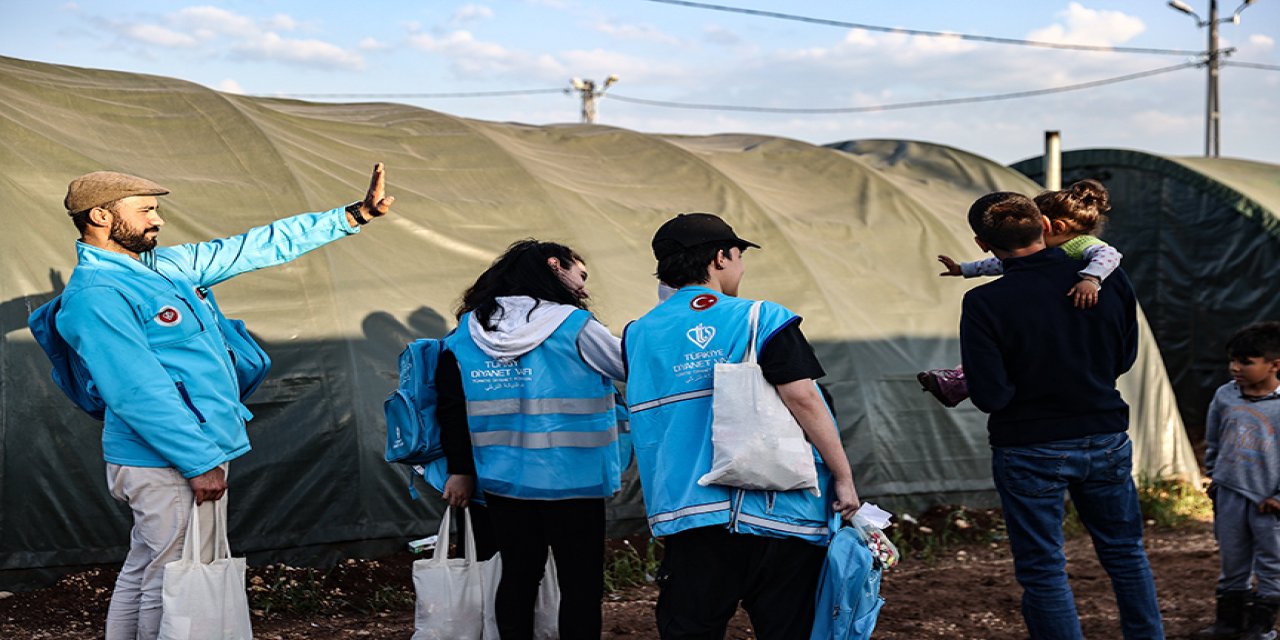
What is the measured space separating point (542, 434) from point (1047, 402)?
169 cm

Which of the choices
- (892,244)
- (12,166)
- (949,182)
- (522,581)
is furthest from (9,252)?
(949,182)

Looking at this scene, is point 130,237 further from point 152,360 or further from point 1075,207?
point 1075,207

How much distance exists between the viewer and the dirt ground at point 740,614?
5.69m

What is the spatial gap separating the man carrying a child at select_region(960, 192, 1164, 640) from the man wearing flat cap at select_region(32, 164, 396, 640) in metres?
2.47

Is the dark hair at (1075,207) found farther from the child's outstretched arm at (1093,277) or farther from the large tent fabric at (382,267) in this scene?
the large tent fabric at (382,267)

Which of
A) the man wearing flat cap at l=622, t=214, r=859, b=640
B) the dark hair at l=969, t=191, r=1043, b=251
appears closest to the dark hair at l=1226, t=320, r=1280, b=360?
the dark hair at l=969, t=191, r=1043, b=251

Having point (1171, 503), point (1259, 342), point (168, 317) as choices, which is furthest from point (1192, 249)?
point (168, 317)

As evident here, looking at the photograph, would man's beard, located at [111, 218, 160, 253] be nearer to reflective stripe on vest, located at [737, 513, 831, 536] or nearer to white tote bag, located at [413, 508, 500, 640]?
white tote bag, located at [413, 508, 500, 640]

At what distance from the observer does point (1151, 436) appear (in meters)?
9.53

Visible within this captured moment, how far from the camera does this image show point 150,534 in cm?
403

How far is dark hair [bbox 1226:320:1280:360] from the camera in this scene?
5223 mm

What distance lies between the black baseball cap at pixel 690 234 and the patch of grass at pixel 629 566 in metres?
3.25

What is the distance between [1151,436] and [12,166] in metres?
7.92

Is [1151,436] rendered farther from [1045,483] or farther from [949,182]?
[1045,483]
